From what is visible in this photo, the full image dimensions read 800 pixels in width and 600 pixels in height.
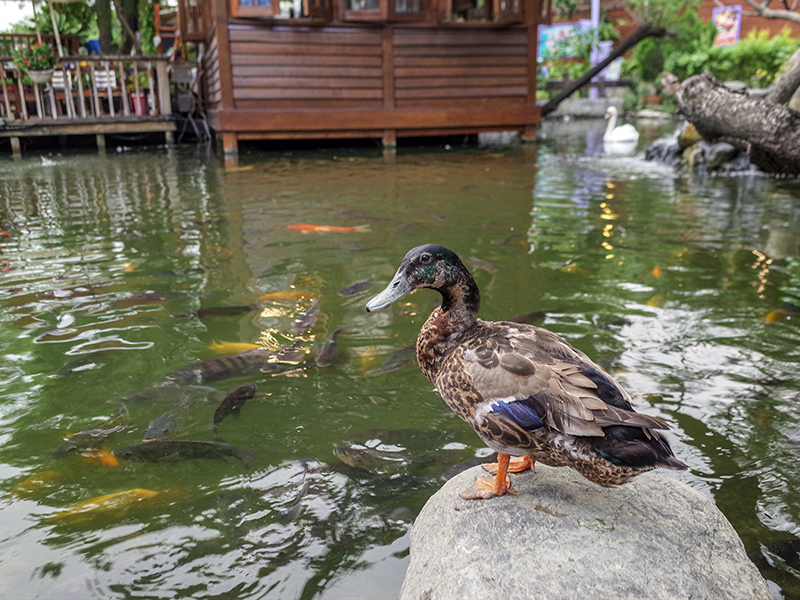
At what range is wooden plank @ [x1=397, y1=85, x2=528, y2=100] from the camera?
14273mm

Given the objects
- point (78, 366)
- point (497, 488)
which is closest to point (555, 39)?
point (78, 366)

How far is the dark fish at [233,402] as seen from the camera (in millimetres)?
3424

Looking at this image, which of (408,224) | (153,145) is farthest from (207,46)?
(408,224)

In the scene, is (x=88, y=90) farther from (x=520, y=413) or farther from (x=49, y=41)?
(x=520, y=413)

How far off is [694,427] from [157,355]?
3.24 meters

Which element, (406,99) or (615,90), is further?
(615,90)

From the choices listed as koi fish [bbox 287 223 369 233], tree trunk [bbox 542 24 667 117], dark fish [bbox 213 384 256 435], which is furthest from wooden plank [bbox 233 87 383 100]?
dark fish [bbox 213 384 256 435]

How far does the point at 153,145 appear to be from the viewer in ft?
57.9

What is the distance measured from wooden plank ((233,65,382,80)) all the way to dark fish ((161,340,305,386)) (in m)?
10.2

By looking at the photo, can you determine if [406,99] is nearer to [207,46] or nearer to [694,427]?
[207,46]

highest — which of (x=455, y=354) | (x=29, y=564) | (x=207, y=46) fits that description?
(x=207, y=46)

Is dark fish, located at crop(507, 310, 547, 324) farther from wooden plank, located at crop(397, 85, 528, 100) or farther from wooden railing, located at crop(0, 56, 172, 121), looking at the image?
wooden railing, located at crop(0, 56, 172, 121)

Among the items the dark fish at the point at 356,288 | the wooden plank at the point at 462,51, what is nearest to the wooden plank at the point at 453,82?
the wooden plank at the point at 462,51

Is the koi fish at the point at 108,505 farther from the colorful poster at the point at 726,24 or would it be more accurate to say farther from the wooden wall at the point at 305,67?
the colorful poster at the point at 726,24
